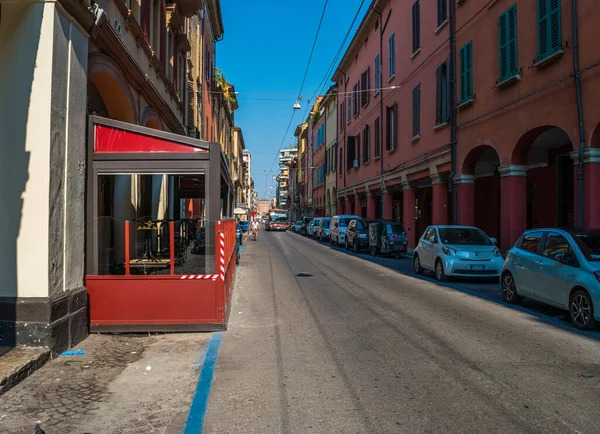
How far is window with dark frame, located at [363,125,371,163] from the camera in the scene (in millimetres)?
32719

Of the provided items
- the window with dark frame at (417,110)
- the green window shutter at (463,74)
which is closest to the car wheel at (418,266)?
the green window shutter at (463,74)

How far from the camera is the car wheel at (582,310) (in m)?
7.30

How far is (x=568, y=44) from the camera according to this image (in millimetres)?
12109

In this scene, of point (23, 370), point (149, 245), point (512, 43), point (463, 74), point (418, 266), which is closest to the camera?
point (23, 370)

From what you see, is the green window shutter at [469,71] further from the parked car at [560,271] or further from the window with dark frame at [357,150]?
the window with dark frame at [357,150]

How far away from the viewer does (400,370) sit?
5453 millimetres

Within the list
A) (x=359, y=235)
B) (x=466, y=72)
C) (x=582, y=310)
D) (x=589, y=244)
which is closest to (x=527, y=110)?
(x=466, y=72)

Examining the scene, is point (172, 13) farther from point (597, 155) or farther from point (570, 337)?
point (570, 337)

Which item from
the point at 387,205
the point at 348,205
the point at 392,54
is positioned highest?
the point at 392,54

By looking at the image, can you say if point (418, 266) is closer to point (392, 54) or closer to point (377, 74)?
point (392, 54)

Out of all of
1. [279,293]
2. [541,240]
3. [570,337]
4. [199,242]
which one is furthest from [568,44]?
→ [199,242]

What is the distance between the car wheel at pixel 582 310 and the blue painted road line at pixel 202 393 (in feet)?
17.5

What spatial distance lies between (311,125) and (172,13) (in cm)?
4734

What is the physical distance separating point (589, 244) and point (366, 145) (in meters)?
25.9
